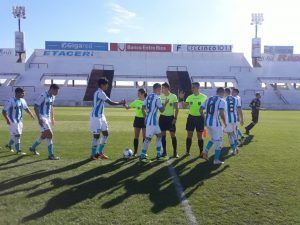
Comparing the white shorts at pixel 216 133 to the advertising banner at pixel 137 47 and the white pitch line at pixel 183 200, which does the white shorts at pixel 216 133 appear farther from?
the advertising banner at pixel 137 47

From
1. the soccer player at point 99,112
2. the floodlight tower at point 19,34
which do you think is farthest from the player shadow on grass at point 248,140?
the floodlight tower at point 19,34

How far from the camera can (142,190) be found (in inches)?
263

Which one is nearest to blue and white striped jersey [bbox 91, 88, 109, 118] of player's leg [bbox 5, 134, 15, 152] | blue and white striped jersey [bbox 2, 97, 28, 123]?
blue and white striped jersey [bbox 2, 97, 28, 123]

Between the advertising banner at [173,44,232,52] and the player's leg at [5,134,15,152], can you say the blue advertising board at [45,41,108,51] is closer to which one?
the advertising banner at [173,44,232,52]

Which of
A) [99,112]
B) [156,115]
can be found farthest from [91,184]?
[156,115]

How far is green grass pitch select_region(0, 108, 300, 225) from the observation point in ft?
17.6

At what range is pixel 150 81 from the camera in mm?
59094

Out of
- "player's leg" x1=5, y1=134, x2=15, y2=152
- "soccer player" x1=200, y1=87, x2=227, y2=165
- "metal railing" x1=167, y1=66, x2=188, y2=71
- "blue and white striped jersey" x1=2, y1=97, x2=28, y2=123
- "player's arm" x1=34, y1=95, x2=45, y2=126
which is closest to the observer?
"soccer player" x1=200, y1=87, x2=227, y2=165

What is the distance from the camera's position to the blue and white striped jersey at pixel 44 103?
9.42 m

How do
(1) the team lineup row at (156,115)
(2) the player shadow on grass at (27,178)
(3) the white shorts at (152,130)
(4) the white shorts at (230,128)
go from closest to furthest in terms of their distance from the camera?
1. (2) the player shadow on grass at (27,178)
2. (1) the team lineup row at (156,115)
3. (3) the white shorts at (152,130)
4. (4) the white shorts at (230,128)

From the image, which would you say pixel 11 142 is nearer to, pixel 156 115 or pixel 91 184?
pixel 156 115

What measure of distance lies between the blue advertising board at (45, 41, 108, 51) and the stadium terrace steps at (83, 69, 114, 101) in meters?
5.07

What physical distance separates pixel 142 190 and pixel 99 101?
11.0ft

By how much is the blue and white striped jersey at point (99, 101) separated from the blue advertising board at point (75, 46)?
55569mm
